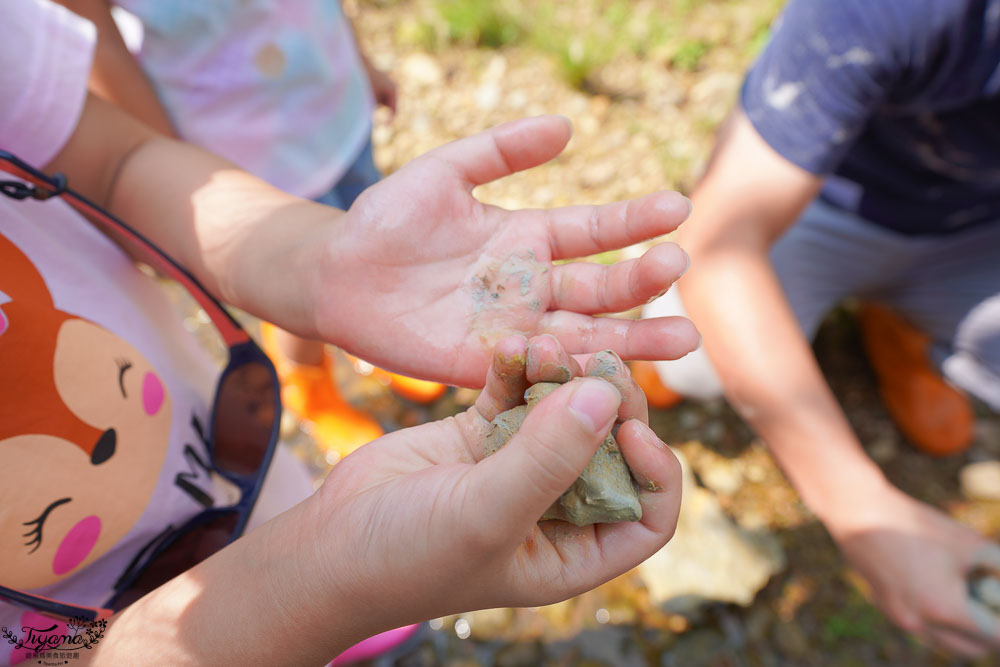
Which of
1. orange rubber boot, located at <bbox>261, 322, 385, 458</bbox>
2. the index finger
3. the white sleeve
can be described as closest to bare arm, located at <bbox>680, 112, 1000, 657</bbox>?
the index finger

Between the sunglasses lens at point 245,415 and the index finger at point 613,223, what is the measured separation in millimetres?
756

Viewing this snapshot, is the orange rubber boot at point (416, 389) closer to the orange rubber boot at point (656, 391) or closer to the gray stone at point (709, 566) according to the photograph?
the orange rubber boot at point (656, 391)

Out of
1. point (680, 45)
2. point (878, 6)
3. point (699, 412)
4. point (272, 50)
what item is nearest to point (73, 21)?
point (272, 50)

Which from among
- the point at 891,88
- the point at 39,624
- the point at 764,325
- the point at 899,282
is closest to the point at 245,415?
the point at 39,624

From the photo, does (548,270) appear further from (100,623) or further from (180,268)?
(100,623)

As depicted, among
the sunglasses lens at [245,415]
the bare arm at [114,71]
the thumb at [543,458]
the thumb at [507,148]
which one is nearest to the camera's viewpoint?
the thumb at [543,458]

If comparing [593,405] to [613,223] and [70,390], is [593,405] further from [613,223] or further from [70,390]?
[70,390]

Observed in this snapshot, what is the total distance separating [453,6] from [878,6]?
8.15 ft

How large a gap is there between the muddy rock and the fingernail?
20cm

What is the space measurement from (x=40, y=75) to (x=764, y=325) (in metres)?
1.97

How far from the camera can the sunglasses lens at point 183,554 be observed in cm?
115

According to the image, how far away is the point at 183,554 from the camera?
122 cm

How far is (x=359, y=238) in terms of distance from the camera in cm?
127

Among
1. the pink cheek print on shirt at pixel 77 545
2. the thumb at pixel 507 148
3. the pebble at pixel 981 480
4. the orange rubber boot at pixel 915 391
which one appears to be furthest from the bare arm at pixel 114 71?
the pebble at pixel 981 480
